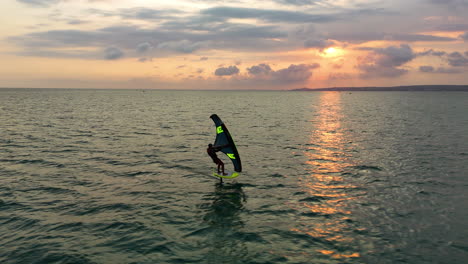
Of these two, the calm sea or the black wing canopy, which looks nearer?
the calm sea

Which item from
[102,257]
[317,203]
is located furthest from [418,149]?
[102,257]

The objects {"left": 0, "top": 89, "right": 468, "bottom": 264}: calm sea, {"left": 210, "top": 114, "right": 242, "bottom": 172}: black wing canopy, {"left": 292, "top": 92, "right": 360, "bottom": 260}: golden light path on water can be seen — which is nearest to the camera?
{"left": 0, "top": 89, "right": 468, "bottom": 264}: calm sea

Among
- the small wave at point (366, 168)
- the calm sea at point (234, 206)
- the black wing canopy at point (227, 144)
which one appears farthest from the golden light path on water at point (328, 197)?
the black wing canopy at point (227, 144)

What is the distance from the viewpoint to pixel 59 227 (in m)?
16.1

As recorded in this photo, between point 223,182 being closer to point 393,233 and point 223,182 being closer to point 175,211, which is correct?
point 175,211

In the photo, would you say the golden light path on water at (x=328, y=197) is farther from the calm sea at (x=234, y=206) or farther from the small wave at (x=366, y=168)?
the small wave at (x=366, y=168)

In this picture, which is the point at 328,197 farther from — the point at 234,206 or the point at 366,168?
the point at 366,168

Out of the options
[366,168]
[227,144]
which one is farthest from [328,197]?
[366,168]

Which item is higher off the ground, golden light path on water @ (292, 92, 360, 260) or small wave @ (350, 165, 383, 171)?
small wave @ (350, 165, 383, 171)

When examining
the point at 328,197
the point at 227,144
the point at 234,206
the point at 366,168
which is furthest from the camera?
the point at 366,168

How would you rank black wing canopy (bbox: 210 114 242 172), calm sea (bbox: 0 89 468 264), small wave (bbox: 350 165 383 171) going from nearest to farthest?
1. calm sea (bbox: 0 89 468 264)
2. black wing canopy (bbox: 210 114 242 172)
3. small wave (bbox: 350 165 383 171)

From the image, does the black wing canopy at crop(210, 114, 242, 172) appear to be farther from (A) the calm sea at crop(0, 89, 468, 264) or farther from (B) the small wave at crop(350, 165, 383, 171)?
(B) the small wave at crop(350, 165, 383, 171)

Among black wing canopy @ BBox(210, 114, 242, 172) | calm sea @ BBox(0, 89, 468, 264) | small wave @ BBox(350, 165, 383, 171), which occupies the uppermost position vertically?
black wing canopy @ BBox(210, 114, 242, 172)

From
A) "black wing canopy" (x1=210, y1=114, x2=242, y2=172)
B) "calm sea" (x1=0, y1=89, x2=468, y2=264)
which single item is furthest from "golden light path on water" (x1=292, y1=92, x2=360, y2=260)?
"black wing canopy" (x1=210, y1=114, x2=242, y2=172)
